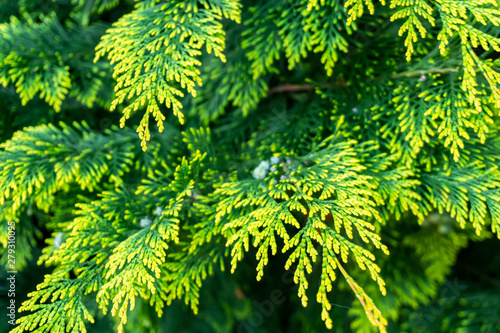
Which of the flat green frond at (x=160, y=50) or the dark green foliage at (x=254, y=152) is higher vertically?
the flat green frond at (x=160, y=50)

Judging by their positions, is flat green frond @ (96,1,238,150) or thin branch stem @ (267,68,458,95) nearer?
flat green frond @ (96,1,238,150)

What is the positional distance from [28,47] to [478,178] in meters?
2.00

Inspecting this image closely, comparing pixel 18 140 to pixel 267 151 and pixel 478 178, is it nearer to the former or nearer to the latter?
pixel 267 151

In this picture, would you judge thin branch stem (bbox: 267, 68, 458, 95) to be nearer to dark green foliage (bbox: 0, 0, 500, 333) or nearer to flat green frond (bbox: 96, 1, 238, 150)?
dark green foliage (bbox: 0, 0, 500, 333)


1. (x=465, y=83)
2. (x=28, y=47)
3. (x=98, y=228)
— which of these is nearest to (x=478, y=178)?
(x=465, y=83)

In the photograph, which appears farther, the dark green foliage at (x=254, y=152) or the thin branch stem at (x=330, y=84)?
the thin branch stem at (x=330, y=84)

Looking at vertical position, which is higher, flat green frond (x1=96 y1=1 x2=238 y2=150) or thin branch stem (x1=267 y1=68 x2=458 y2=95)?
flat green frond (x1=96 y1=1 x2=238 y2=150)

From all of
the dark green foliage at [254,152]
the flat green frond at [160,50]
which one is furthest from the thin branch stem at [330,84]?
the flat green frond at [160,50]

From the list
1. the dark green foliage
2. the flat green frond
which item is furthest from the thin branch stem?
the flat green frond

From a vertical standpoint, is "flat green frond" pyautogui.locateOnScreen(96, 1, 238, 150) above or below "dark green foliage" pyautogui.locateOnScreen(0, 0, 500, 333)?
above

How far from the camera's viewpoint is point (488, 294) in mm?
2248

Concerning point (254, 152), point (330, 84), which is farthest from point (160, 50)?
point (330, 84)

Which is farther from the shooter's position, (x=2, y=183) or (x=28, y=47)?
(x=28, y=47)

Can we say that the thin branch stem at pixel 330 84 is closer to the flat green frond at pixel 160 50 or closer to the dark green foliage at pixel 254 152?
the dark green foliage at pixel 254 152
